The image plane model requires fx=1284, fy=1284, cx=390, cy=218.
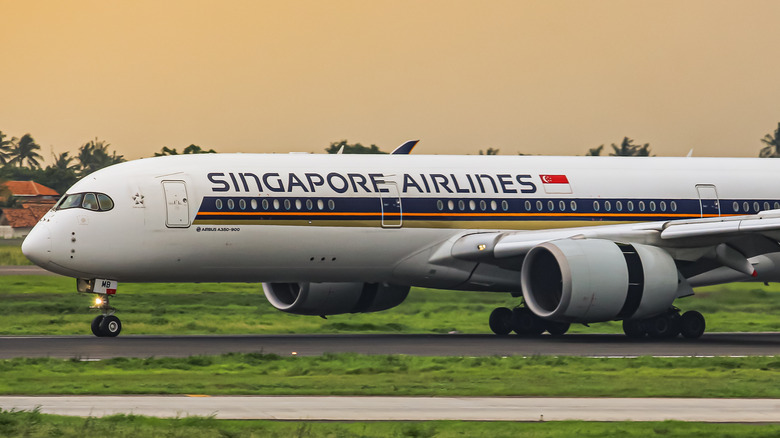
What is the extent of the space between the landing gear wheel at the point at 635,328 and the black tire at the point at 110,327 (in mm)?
12090

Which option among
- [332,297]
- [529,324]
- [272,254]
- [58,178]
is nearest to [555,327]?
[529,324]

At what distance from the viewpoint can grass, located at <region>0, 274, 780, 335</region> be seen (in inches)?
1368

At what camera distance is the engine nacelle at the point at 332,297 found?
33.6m

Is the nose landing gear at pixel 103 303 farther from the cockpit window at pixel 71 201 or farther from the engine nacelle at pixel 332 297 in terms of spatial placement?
the engine nacelle at pixel 332 297

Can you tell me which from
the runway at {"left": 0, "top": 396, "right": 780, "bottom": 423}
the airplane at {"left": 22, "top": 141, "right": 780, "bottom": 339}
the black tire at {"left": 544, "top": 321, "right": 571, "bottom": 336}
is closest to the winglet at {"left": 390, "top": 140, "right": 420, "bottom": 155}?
the airplane at {"left": 22, "top": 141, "right": 780, "bottom": 339}

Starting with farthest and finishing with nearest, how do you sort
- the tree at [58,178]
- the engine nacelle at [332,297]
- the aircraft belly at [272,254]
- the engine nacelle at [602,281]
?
1. the tree at [58,178]
2. the engine nacelle at [332,297]
3. the aircraft belly at [272,254]
4. the engine nacelle at [602,281]

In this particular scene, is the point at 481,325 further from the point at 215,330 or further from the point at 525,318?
the point at 215,330

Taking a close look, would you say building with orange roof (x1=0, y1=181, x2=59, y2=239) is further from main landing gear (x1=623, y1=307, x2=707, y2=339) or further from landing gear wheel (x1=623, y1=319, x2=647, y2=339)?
main landing gear (x1=623, y1=307, x2=707, y2=339)

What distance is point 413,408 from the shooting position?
54.1ft

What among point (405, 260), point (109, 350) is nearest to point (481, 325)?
point (405, 260)

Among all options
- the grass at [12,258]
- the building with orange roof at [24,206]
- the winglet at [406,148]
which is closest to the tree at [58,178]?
the building with orange roof at [24,206]

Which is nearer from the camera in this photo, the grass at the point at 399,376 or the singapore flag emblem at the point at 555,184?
the grass at the point at 399,376

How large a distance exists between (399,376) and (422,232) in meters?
10.9

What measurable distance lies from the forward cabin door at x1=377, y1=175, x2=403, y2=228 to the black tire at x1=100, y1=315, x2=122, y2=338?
6.69 metres
